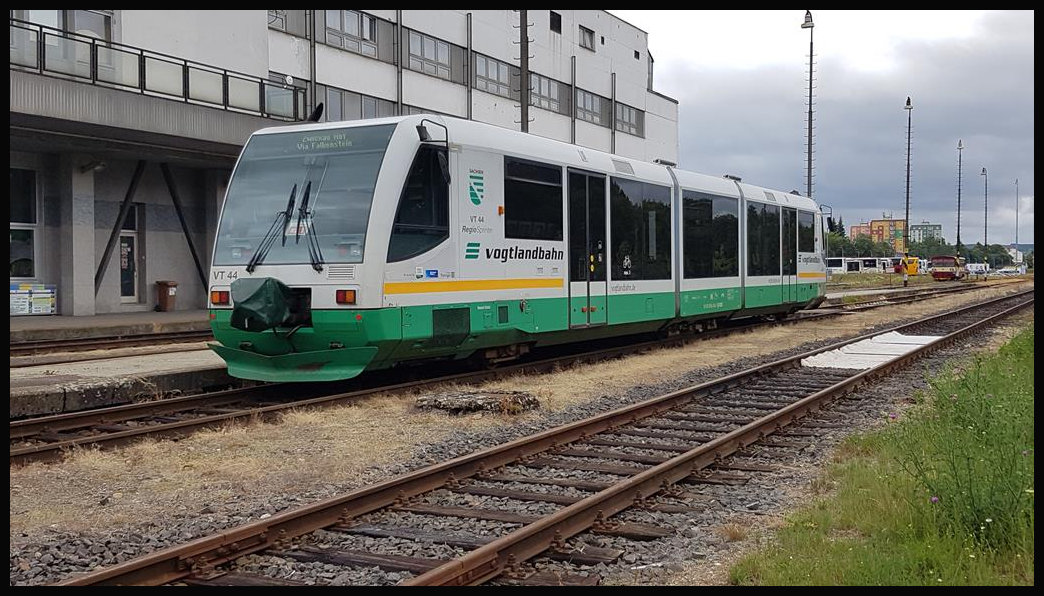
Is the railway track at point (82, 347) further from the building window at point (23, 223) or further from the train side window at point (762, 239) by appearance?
the train side window at point (762, 239)

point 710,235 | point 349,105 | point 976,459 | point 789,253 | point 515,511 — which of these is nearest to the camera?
point 976,459

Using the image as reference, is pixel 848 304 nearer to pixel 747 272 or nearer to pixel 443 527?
pixel 747 272

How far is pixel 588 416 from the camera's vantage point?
10.3 meters

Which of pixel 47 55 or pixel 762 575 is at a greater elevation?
pixel 47 55

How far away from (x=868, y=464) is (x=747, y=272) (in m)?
13.2

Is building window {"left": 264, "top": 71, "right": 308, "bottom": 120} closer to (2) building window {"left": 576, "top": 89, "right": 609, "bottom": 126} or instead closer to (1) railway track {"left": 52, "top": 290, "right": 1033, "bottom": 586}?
(1) railway track {"left": 52, "top": 290, "right": 1033, "bottom": 586}

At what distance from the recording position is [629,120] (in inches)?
2120

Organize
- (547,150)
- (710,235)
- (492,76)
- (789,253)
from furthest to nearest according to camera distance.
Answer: (492,76)
(789,253)
(710,235)
(547,150)

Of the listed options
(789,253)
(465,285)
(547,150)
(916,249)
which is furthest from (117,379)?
(916,249)

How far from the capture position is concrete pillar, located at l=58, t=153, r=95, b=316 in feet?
78.8

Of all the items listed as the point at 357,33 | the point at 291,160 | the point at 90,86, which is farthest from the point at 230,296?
the point at 357,33

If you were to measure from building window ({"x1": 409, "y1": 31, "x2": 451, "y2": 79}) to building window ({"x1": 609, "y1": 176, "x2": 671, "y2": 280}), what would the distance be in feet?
79.4

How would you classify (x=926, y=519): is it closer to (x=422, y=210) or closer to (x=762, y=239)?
(x=422, y=210)

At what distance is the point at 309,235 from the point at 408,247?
3.64 ft
